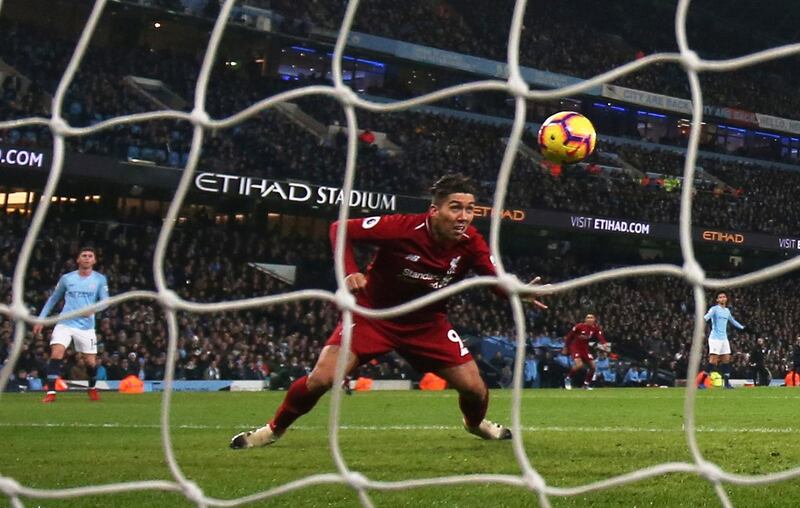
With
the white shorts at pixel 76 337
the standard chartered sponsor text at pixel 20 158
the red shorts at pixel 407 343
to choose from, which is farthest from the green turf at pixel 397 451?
the standard chartered sponsor text at pixel 20 158

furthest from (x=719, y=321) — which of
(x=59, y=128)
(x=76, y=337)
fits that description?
(x=59, y=128)

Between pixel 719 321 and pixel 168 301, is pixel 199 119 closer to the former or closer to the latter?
pixel 168 301

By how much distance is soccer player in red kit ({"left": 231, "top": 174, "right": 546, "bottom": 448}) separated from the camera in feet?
21.0

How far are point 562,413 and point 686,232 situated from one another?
8.56 metres

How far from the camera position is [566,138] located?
1107cm

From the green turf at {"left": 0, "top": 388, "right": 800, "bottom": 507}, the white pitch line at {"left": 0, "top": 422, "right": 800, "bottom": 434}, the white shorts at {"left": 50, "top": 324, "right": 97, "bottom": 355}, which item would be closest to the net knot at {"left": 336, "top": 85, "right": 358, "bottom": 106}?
the green turf at {"left": 0, "top": 388, "right": 800, "bottom": 507}

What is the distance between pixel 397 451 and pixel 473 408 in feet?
1.78

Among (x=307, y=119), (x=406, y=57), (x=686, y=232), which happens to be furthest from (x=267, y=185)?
(x=686, y=232)

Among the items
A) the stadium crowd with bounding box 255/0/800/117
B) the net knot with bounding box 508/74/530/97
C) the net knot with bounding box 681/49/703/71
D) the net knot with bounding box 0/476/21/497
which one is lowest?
the net knot with bounding box 0/476/21/497

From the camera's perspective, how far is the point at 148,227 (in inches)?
1053

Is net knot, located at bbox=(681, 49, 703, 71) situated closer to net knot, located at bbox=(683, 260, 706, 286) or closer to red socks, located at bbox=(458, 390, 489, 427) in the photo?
net knot, located at bbox=(683, 260, 706, 286)

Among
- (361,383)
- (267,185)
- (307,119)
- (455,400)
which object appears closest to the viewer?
(455,400)

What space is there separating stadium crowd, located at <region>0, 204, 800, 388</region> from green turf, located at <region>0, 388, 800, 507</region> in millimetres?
8213

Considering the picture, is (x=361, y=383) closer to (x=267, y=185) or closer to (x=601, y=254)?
(x=267, y=185)
